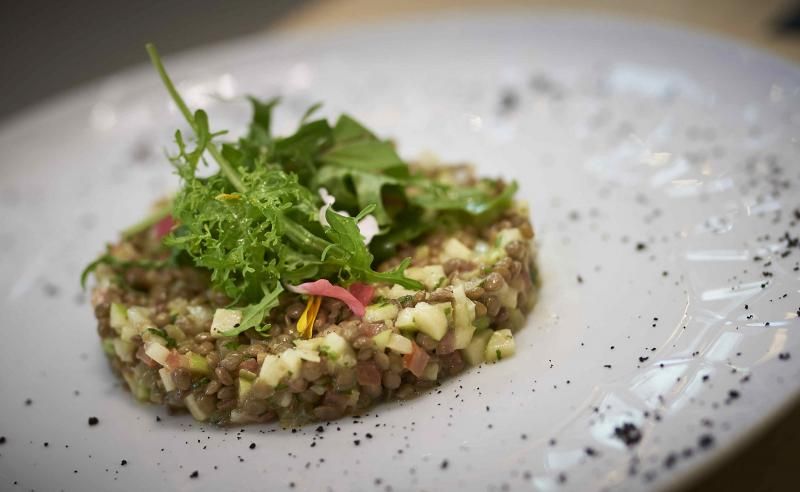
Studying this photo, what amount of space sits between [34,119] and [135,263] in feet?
7.25

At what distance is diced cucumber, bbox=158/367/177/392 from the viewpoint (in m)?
3.02

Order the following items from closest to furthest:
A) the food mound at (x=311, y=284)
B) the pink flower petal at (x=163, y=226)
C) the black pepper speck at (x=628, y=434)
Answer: the black pepper speck at (x=628, y=434) → the food mound at (x=311, y=284) → the pink flower petal at (x=163, y=226)

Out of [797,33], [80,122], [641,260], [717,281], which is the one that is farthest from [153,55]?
[797,33]

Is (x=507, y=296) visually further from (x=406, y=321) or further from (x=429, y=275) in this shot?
(x=406, y=321)

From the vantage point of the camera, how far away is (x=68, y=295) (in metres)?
4.15

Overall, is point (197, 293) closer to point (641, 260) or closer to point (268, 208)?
point (268, 208)

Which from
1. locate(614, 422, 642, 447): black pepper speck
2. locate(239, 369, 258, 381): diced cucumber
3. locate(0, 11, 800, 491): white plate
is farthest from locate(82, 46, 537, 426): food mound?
locate(614, 422, 642, 447): black pepper speck

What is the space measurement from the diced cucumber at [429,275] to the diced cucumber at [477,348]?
0.88 ft

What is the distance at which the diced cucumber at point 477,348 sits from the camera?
3107 millimetres

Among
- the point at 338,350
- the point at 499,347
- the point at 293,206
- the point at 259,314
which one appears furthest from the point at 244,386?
the point at 499,347

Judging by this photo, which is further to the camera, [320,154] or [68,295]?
[68,295]

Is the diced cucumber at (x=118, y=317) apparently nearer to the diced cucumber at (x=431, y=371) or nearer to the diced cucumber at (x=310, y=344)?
the diced cucumber at (x=310, y=344)

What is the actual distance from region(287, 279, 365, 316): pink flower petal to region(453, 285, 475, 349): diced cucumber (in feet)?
1.21

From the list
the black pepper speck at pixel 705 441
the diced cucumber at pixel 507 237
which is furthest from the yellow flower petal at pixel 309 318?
the black pepper speck at pixel 705 441
